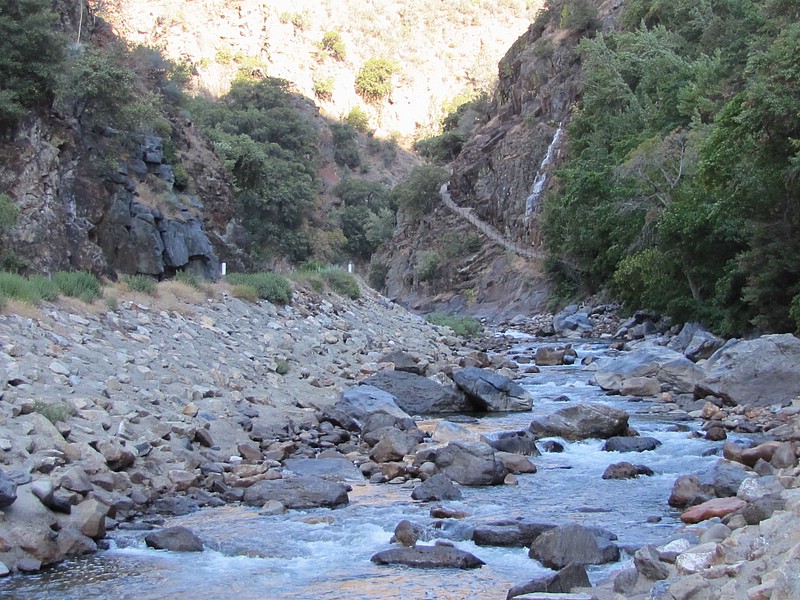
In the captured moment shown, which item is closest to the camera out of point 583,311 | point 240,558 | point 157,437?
point 240,558

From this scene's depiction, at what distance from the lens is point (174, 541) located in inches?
326

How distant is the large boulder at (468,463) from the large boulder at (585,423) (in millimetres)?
2497

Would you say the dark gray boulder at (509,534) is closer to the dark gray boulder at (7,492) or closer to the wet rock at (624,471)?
the wet rock at (624,471)

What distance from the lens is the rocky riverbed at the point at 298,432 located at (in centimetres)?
754

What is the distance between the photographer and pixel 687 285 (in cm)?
2783

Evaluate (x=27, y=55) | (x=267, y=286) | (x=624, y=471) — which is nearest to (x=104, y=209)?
(x=27, y=55)

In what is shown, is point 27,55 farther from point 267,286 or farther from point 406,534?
point 406,534

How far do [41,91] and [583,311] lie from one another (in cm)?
2519

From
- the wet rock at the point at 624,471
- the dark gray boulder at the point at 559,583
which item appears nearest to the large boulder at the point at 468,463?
the wet rock at the point at 624,471

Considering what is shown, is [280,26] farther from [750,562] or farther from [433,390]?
[750,562]

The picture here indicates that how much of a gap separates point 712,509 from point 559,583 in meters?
2.69

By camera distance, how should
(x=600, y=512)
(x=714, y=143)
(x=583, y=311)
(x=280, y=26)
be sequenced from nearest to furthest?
(x=600, y=512) < (x=714, y=143) < (x=583, y=311) < (x=280, y=26)

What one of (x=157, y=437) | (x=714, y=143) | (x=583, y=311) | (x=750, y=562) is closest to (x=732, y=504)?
(x=750, y=562)

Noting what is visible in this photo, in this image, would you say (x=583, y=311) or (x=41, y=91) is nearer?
(x=41, y=91)
